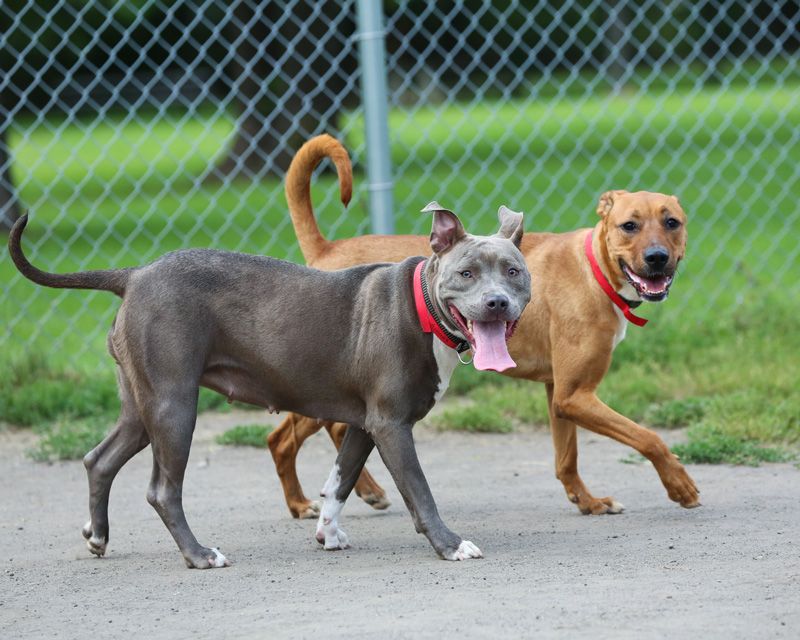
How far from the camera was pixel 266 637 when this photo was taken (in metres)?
3.32

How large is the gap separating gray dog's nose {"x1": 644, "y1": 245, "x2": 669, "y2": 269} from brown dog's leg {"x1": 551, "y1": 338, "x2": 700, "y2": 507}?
1.20ft


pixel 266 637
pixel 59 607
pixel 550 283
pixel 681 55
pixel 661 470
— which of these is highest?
pixel 681 55

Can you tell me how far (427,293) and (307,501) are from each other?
4.04ft

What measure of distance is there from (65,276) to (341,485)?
1171 millimetres

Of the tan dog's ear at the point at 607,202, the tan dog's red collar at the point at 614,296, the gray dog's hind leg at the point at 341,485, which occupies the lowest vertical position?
the gray dog's hind leg at the point at 341,485

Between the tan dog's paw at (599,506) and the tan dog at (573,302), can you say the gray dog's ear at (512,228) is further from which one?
the tan dog's paw at (599,506)

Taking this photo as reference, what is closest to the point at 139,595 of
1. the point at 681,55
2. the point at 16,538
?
the point at 16,538

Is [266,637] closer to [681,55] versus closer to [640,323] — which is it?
[640,323]

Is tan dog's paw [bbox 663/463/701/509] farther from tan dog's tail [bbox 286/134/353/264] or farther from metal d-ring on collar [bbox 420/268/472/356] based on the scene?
tan dog's tail [bbox 286/134/353/264]

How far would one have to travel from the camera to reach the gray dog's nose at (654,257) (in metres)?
4.75

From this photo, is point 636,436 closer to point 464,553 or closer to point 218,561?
point 464,553

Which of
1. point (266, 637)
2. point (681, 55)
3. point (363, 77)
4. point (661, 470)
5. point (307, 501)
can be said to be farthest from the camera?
point (681, 55)

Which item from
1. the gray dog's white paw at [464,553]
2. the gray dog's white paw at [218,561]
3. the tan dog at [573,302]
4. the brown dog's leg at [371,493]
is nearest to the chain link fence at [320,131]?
the tan dog at [573,302]

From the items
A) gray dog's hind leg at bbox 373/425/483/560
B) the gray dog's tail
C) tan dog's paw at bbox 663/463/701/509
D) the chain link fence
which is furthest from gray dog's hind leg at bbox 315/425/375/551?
the chain link fence
